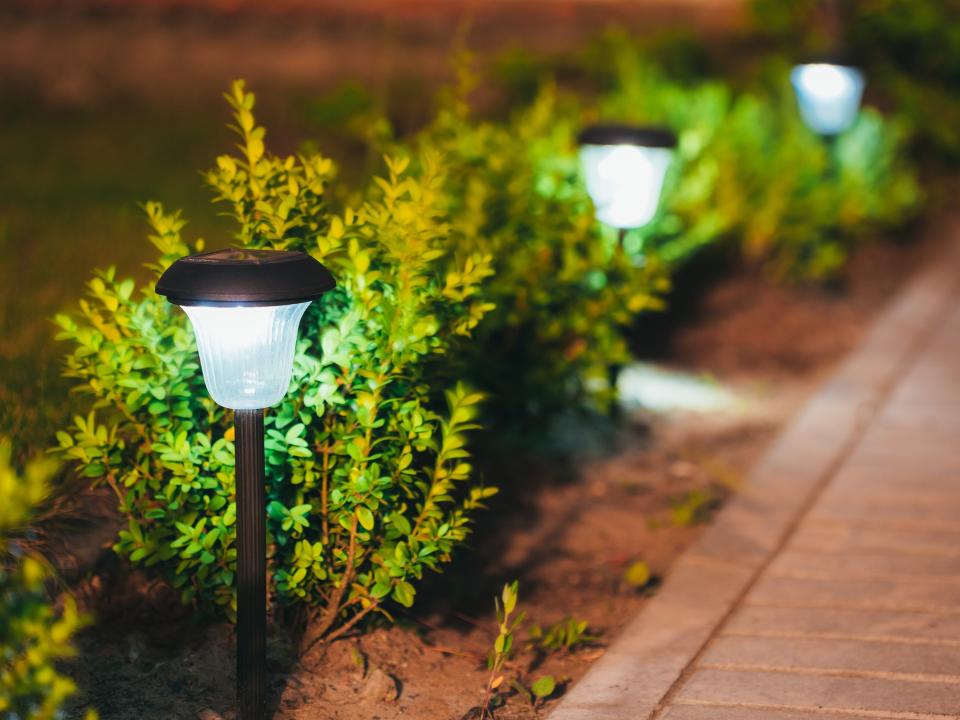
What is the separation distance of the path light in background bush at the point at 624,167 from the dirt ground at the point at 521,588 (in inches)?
44.2

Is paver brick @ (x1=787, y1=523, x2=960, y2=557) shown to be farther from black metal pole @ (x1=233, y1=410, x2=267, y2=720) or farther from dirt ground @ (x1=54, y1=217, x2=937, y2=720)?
black metal pole @ (x1=233, y1=410, x2=267, y2=720)

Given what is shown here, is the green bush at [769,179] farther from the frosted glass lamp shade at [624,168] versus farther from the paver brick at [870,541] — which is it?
the paver brick at [870,541]

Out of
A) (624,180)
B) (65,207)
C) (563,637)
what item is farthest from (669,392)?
(65,207)

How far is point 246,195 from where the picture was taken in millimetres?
3475

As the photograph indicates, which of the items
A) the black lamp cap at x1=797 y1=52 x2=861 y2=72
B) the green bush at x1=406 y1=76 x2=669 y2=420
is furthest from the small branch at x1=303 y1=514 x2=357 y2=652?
the black lamp cap at x1=797 y1=52 x2=861 y2=72

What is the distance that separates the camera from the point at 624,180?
5496 millimetres

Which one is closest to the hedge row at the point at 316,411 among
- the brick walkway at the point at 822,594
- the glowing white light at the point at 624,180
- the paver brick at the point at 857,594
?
the brick walkway at the point at 822,594

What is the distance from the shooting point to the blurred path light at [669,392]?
6496 mm

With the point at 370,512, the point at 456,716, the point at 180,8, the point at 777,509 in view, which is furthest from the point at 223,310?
the point at 180,8

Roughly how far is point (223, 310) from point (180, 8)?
30.2 feet

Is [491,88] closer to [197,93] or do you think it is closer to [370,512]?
[197,93]

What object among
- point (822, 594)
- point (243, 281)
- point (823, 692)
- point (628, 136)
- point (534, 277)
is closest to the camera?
point (243, 281)

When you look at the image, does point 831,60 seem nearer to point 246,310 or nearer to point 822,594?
point 822,594

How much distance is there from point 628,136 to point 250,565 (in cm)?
311
